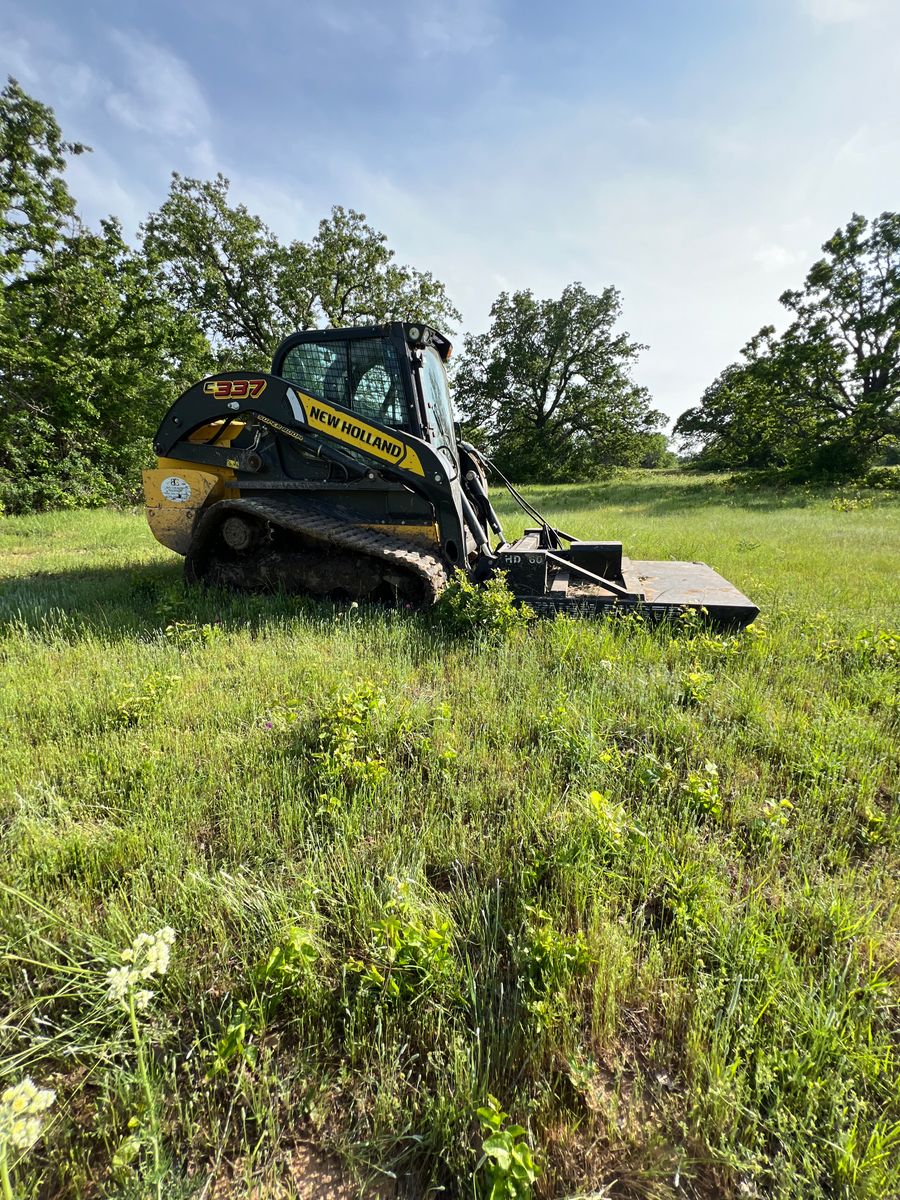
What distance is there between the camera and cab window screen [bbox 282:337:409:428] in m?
4.62

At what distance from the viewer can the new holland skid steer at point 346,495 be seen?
4.43 meters

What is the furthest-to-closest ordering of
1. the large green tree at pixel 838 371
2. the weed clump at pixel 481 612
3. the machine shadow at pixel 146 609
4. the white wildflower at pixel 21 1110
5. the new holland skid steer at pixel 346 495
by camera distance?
the large green tree at pixel 838 371
the new holland skid steer at pixel 346 495
the machine shadow at pixel 146 609
the weed clump at pixel 481 612
the white wildflower at pixel 21 1110

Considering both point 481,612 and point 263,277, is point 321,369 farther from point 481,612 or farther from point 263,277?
point 263,277

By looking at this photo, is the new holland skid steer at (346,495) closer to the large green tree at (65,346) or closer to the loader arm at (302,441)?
the loader arm at (302,441)

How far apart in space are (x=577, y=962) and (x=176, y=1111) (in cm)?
104

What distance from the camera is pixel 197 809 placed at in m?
2.02

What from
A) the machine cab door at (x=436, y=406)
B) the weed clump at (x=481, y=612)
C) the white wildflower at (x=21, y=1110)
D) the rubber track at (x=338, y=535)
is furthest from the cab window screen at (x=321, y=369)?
the white wildflower at (x=21, y=1110)

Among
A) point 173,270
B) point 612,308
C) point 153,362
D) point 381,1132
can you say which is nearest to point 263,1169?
point 381,1132

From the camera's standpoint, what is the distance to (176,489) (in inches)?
204

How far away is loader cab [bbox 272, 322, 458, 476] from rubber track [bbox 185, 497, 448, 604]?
0.85 meters

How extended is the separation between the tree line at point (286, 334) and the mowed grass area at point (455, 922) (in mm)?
15534

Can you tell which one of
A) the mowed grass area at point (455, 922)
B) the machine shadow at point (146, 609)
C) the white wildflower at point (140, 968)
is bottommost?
the mowed grass area at point (455, 922)

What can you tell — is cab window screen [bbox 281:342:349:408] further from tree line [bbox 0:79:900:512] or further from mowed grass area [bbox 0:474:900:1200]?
tree line [bbox 0:79:900:512]

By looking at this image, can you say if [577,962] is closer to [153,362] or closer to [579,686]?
[579,686]
